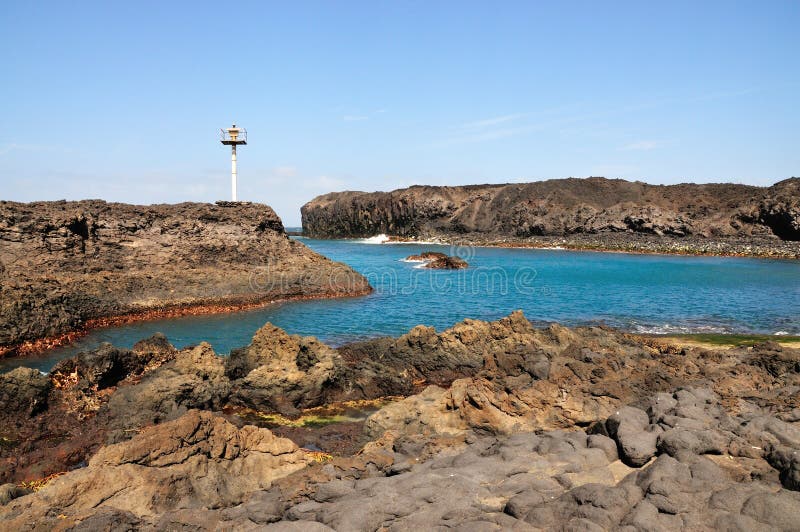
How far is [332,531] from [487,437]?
4579 mm

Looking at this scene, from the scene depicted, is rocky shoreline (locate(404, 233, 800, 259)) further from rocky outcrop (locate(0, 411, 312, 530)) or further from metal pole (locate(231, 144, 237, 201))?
rocky outcrop (locate(0, 411, 312, 530))

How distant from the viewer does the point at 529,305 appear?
34781mm

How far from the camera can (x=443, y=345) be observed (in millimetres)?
18953

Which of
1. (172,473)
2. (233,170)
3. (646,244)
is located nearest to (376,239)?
(646,244)

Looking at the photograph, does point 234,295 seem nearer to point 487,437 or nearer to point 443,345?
point 443,345

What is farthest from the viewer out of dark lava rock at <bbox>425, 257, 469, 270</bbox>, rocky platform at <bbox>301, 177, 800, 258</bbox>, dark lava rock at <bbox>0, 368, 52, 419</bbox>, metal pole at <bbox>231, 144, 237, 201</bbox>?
rocky platform at <bbox>301, 177, 800, 258</bbox>

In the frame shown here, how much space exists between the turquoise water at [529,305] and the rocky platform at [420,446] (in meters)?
7.46

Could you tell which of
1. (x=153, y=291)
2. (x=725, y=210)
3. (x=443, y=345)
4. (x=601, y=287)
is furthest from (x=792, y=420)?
(x=725, y=210)

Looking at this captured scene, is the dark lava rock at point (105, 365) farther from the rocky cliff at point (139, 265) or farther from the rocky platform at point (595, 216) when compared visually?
the rocky platform at point (595, 216)

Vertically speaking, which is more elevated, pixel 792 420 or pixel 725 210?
pixel 725 210

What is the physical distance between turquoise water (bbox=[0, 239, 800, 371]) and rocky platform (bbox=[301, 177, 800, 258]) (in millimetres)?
28974

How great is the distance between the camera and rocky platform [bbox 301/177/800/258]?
85438 millimetres

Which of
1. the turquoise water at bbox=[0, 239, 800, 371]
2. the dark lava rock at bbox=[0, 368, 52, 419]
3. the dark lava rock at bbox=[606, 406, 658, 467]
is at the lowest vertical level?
the turquoise water at bbox=[0, 239, 800, 371]

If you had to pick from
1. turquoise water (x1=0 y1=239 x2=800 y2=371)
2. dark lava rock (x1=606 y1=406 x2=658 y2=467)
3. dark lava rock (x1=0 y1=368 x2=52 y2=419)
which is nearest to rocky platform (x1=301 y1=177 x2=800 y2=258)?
turquoise water (x1=0 y1=239 x2=800 y2=371)
